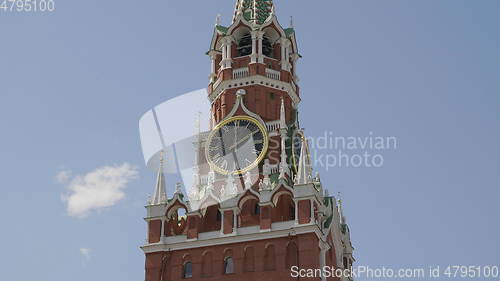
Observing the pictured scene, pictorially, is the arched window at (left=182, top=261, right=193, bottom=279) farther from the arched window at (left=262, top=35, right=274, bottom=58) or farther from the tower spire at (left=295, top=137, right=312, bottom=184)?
the arched window at (left=262, top=35, right=274, bottom=58)

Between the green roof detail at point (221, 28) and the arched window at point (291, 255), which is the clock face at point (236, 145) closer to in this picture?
the arched window at point (291, 255)

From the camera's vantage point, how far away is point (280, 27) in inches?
2724

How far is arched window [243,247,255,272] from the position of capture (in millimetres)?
58312

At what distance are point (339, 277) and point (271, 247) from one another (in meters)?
7.18

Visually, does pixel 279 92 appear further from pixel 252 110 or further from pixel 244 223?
pixel 244 223

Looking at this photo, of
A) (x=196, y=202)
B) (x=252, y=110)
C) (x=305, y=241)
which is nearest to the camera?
(x=305, y=241)

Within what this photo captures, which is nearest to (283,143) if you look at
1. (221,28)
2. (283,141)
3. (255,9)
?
(283,141)

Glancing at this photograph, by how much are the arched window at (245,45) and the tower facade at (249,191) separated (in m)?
0.07

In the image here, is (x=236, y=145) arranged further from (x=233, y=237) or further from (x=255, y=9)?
(x=255, y=9)

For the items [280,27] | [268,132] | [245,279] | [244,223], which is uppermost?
[280,27]

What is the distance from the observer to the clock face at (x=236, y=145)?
62.9 metres

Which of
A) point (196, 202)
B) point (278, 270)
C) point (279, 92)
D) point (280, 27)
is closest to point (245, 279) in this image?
point (278, 270)

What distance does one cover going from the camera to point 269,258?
58.3m

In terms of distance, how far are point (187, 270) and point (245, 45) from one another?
17512 millimetres
